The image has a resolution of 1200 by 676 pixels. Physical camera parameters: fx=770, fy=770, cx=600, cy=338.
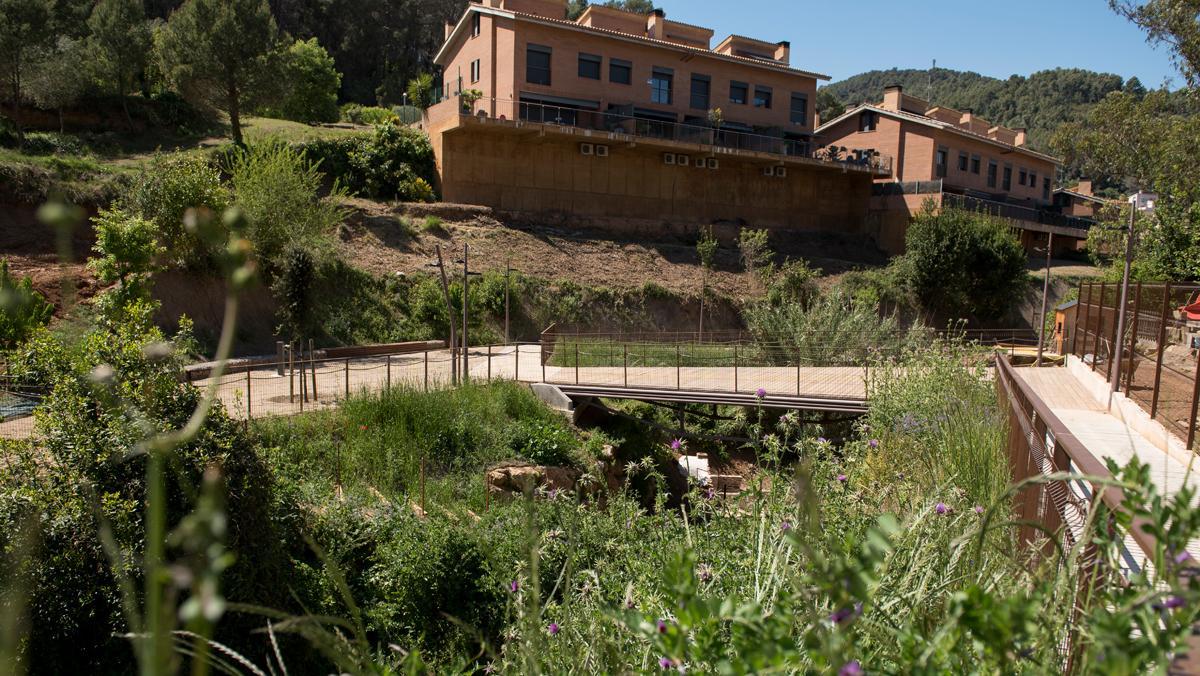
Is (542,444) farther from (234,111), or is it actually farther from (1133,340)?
(234,111)

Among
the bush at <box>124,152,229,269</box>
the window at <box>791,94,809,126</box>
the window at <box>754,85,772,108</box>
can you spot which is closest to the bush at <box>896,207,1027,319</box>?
the window at <box>791,94,809,126</box>

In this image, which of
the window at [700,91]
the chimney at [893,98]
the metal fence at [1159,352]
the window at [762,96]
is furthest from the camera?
the chimney at [893,98]

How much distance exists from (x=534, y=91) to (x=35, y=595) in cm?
3086

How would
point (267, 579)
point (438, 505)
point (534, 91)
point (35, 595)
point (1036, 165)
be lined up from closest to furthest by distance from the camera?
1. point (35, 595)
2. point (267, 579)
3. point (438, 505)
4. point (534, 91)
5. point (1036, 165)

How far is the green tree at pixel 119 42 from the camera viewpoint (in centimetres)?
3384

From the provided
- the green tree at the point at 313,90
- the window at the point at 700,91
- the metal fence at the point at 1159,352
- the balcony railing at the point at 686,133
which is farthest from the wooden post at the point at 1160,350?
the green tree at the point at 313,90

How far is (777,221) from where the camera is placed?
4059 centimetres

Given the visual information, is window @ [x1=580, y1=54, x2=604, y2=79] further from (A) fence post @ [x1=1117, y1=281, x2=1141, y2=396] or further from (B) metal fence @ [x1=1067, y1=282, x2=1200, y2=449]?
(A) fence post @ [x1=1117, y1=281, x2=1141, y2=396]

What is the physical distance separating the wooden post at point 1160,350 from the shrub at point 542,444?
922 cm

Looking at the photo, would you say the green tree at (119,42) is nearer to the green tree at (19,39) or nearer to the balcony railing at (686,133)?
the green tree at (19,39)

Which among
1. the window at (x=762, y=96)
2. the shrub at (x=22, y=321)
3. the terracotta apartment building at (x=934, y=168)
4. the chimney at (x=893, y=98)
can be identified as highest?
the chimney at (x=893, y=98)

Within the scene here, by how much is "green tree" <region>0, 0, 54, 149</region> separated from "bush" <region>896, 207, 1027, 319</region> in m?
35.4

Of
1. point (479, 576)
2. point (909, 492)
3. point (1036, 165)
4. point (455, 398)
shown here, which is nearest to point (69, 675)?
point (479, 576)

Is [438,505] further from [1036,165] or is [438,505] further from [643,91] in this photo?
[1036,165]
